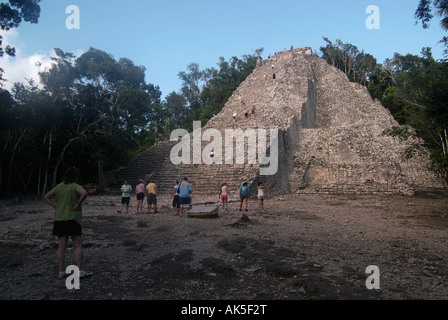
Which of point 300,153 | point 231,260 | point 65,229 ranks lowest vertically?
point 231,260

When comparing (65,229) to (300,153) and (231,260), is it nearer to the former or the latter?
(231,260)

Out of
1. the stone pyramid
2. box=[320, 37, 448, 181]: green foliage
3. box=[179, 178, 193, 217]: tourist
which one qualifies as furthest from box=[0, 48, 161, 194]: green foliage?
box=[320, 37, 448, 181]: green foliage

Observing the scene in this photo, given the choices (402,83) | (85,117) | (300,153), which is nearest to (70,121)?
(85,117)

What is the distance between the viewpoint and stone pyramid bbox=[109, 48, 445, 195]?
17375mm

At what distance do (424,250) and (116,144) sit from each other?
1662cm

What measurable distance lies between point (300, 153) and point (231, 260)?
17400mm

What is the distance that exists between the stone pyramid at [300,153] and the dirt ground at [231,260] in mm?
8142

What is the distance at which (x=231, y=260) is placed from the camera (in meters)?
4.73

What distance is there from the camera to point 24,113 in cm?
1531

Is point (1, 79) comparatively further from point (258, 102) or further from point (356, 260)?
point (258, 102)

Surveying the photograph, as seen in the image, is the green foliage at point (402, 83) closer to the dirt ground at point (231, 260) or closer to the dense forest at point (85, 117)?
the dense forest at point (85, 117)

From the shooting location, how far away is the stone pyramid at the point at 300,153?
1738 centimetres

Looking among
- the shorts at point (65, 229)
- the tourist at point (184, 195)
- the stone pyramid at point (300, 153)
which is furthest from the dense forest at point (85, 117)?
the shorts at point (65, 229)
